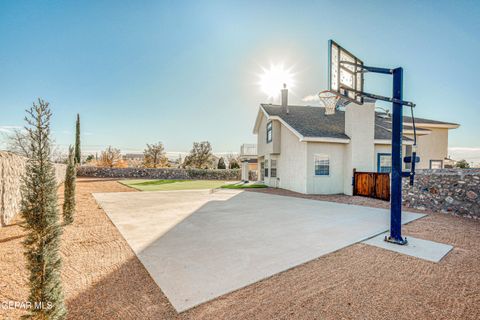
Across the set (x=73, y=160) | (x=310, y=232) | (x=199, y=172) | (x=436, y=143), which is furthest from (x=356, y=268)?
(x=199, y=172)

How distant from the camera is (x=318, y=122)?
15.9 meters

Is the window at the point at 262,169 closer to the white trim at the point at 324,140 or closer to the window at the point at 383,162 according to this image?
the white trim at the point at 324,140

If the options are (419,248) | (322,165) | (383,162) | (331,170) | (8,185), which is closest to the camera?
(419,248)

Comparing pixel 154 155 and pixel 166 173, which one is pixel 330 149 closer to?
pixel 166 173

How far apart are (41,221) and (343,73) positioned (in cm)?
586

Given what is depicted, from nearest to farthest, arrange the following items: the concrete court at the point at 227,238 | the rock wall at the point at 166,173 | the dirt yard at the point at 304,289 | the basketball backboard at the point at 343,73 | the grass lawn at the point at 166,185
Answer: the dirt yard at the point at 304,289, the concrete court at the point at 227,238, the basketball backboard at the point at 343,73, the grass lawn at the point at 166,185, the rock wall at the point at 166,173

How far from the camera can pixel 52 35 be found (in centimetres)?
970

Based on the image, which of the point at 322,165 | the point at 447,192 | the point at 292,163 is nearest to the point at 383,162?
the point at 322,165

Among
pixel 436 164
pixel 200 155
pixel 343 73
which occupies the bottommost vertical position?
pixel 436 164

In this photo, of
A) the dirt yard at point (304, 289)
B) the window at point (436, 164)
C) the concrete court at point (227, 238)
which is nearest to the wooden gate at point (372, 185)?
the concrete court at point (227, 238)

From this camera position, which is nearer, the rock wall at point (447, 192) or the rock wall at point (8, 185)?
the rock wall at point (8, 185)

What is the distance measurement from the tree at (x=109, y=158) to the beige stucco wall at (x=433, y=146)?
134 ft

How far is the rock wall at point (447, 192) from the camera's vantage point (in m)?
7.39

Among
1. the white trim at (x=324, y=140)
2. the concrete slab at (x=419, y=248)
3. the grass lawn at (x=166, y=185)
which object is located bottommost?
the grass lawn at (x=166, y=185)
